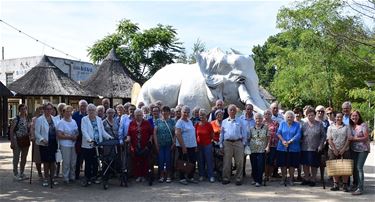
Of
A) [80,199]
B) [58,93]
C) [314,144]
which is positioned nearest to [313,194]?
[314,144]

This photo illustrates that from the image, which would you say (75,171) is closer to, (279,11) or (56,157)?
(56,157)

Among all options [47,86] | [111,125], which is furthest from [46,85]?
[111,125]

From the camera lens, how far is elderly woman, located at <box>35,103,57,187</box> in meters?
8.64

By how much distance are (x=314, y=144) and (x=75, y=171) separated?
15.6 feet

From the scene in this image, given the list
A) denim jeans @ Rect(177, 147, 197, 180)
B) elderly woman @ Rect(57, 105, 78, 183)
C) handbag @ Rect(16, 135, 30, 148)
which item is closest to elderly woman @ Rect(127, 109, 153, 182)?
denim jeans @ Rect(177, 147, 197, 180)

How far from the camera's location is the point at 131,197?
7.72m

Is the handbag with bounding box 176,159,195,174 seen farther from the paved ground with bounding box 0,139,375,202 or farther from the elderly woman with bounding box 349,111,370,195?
the elderly woman with bounding box 349,111,370,195

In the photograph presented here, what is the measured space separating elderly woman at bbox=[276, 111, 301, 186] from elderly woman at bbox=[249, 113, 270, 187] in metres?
0.27

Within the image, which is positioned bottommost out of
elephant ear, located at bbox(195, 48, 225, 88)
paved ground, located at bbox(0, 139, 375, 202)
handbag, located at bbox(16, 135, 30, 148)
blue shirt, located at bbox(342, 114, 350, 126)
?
paved ground, located at bbox(0, 139, 375, 202)

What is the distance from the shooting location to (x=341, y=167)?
26.2 feet

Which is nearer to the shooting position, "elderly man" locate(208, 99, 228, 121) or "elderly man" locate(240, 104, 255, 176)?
"elderly man" locate(240, 104, 255, 176)

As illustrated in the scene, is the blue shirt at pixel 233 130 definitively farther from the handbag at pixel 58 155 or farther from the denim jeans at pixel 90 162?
the handbag at pixel 58 155

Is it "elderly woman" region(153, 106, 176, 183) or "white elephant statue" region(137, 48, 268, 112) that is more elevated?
"white elephant statue" region(137, 48, 268, 112)

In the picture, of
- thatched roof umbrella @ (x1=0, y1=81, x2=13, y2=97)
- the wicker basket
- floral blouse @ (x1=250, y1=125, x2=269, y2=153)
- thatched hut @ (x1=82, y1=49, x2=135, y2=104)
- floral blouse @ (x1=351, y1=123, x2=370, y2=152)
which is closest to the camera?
the wicker basket
